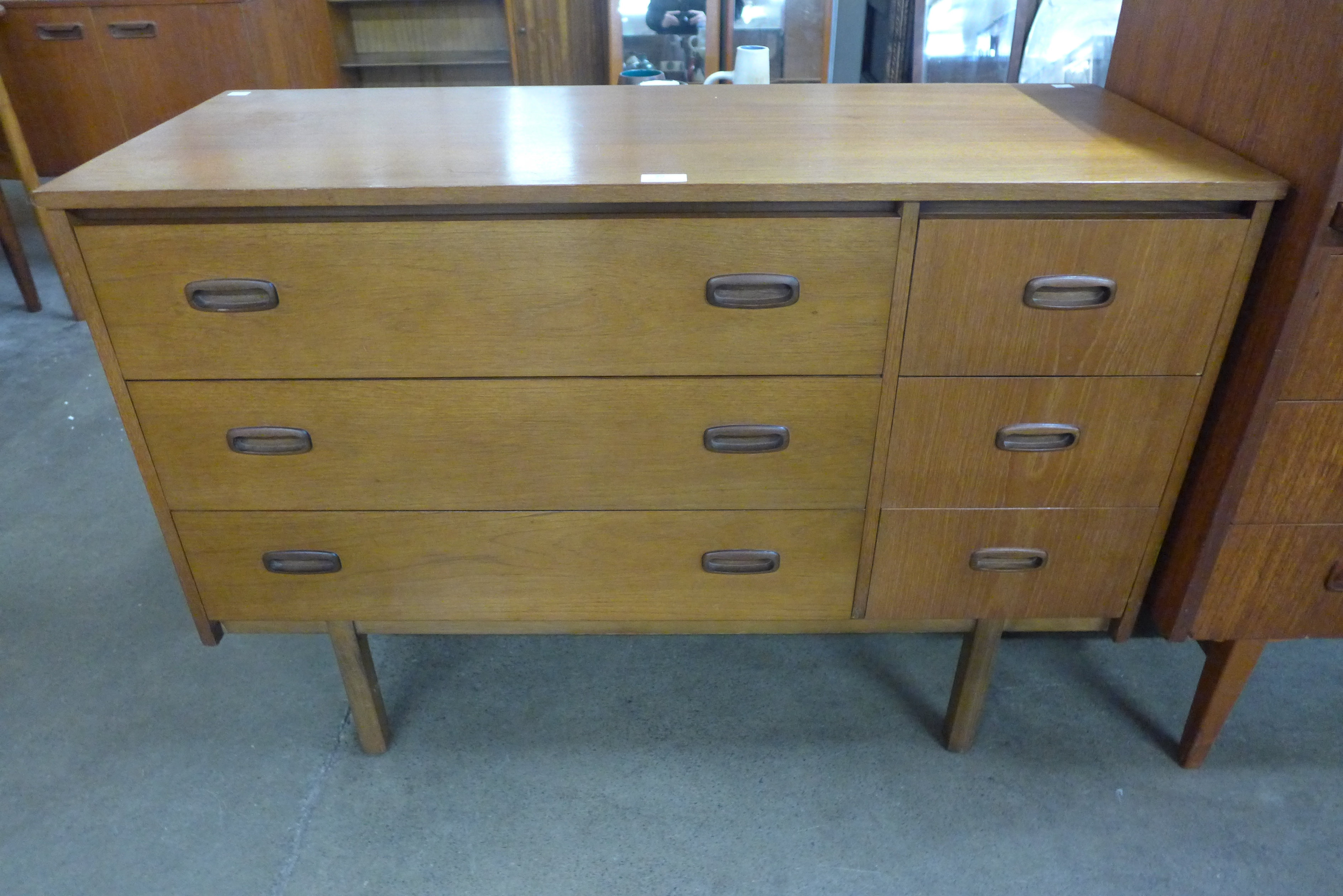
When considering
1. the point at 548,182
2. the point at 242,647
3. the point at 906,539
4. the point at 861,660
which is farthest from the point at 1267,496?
the point at 242,647

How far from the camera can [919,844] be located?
3.87 ft

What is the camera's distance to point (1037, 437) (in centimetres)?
103

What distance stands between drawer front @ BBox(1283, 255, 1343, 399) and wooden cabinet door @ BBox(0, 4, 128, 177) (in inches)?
118

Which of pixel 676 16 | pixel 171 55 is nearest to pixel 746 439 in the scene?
pixel 676 16

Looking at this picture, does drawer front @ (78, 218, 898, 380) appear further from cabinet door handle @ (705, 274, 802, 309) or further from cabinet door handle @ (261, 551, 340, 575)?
cabinet door handle @ (261, 551, 340, 575)

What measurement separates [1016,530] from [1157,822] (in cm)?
47

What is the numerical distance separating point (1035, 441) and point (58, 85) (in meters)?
2.93

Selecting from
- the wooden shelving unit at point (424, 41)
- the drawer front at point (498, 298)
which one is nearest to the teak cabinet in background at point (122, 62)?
the wooden shelving unit at point (424, 41)

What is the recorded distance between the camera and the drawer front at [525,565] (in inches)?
43.3

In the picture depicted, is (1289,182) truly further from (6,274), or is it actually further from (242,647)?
(6,274)

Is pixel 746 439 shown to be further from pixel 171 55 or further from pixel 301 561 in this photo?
pixel 171 55

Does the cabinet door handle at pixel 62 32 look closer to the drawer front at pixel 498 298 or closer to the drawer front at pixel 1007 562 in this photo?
the drawer front at pixel 498 298

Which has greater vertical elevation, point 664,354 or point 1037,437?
point 664,354

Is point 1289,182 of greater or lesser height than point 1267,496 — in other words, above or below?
above
